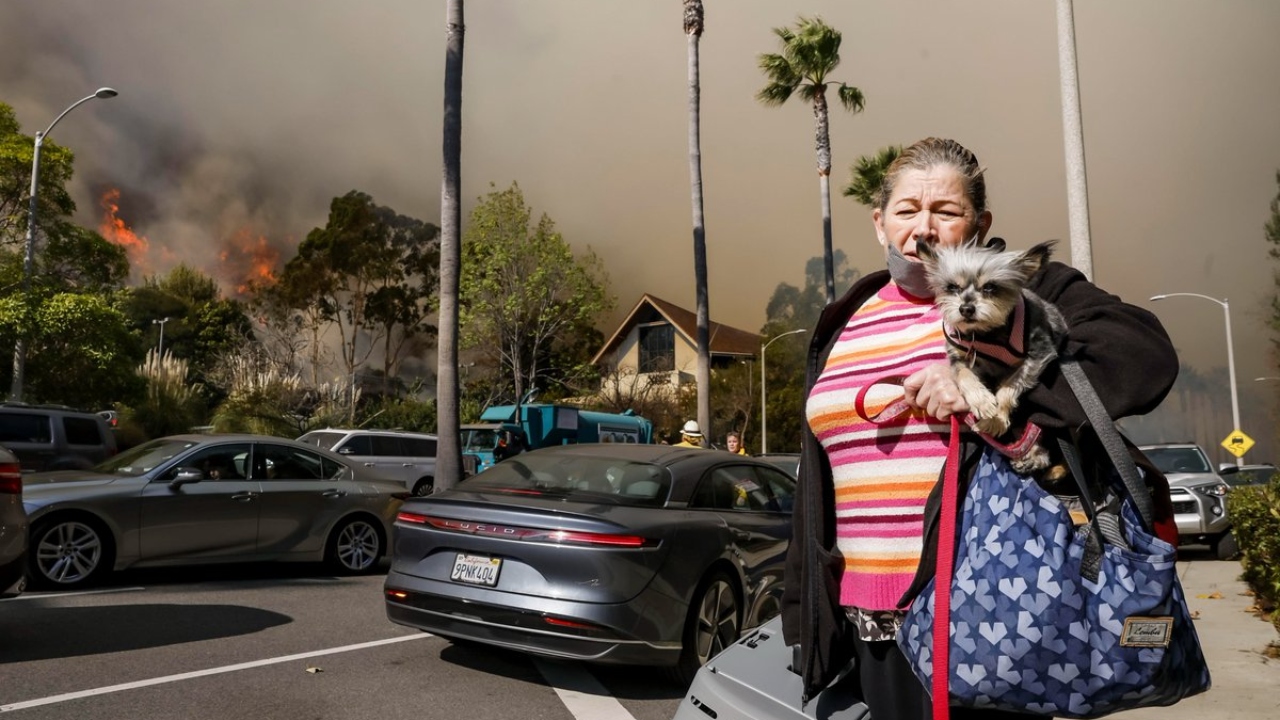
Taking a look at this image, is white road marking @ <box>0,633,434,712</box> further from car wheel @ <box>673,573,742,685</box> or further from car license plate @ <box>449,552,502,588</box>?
car wheel @ <box>673,573,742,685</box>

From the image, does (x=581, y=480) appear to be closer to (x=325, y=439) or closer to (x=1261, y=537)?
(x=1261, y=537)

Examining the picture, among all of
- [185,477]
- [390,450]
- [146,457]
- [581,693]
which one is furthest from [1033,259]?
[390,450]

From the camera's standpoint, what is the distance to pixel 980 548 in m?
1.70

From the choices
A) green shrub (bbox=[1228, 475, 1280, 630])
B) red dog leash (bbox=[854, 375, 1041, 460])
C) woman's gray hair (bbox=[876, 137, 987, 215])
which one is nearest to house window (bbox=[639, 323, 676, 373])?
green shrub (bbox=[1228, 475, 1280, 630])

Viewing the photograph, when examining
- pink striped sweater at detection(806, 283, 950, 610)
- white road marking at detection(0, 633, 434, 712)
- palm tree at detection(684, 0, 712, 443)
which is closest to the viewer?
pink striped sweater at detection(806, 283, 950, 610)

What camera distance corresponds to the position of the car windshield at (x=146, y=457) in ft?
32.6

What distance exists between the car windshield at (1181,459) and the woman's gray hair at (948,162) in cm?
1560

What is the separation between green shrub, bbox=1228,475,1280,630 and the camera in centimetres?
698

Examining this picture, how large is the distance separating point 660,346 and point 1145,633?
195 ft

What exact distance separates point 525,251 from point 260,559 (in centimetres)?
3123

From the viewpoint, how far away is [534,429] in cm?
2856

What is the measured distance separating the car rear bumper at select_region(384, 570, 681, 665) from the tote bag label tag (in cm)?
442

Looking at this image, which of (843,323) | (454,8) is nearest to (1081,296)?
(843,323)

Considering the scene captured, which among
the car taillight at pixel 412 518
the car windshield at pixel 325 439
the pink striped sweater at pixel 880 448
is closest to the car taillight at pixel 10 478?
the car taillight at pixel 412 518
